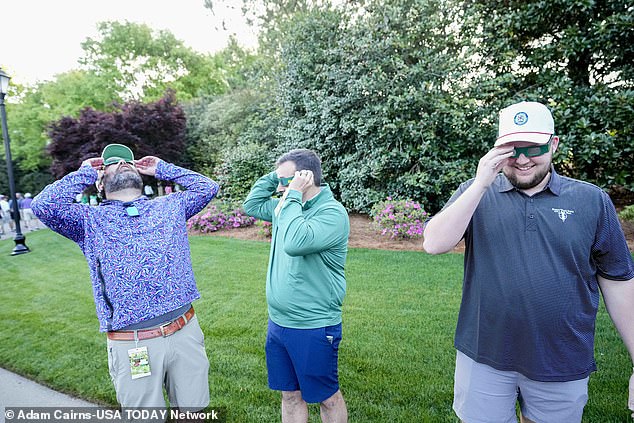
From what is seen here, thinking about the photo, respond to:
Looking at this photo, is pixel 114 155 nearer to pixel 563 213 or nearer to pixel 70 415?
pixel 70 415

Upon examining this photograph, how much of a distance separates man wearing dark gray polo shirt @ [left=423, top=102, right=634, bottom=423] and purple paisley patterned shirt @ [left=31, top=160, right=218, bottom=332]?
1526mm

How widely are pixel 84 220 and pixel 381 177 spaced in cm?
872

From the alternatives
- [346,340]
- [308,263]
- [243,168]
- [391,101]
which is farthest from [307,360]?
[243,168]

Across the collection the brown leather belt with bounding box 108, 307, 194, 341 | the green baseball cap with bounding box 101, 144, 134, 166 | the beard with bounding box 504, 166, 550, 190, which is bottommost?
the brown leather belt with bounding box 108, 307, 194, 341

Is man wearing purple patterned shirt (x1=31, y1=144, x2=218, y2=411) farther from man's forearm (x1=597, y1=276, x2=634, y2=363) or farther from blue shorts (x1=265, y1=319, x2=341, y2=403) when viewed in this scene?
man's forearm (x1=597, y1=276, x2=634, y2=363)

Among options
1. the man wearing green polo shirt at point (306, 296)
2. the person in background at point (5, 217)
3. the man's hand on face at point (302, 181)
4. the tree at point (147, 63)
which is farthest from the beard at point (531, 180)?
the tree at point (147, 63)

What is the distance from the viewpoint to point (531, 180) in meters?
1.75

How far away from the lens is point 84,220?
2.19m

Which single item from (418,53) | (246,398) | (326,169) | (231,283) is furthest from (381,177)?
(246,398)

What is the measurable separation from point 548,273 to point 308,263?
1231 millimetres

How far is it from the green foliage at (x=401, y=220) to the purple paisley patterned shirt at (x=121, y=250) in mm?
6816

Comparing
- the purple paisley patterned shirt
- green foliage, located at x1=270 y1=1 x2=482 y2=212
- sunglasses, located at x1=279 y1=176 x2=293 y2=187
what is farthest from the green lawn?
green foliage, located at x1=270 y1=1 x2=482 y2=212

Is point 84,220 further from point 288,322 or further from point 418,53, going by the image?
point 418,53

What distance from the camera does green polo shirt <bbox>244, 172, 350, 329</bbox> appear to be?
82.2 inches
